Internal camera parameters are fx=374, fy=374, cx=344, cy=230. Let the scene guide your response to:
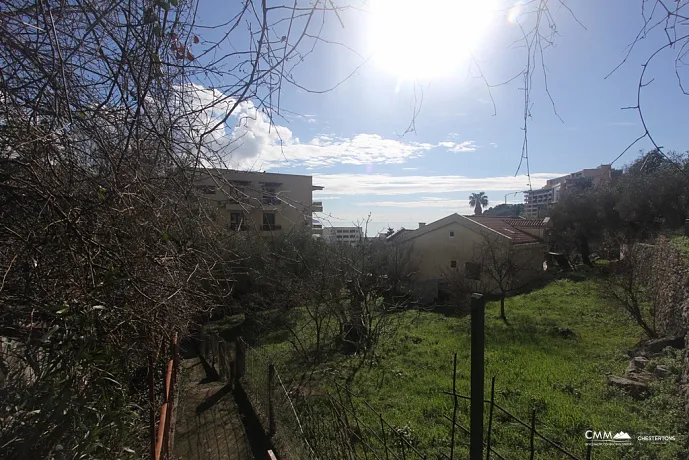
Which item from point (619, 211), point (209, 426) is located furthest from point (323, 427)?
point (619, 211)

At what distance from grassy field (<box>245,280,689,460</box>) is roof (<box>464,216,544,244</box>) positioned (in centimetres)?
614

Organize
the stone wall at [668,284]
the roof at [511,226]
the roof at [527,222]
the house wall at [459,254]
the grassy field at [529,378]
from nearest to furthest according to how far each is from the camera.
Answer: the grassy field at [529,378], the stone wall at [668,284], the house wall at [459,254], the roof at [511,226], the roof at [527,222]

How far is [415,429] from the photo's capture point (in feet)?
16.3

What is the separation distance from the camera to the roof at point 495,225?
18109 millimetres

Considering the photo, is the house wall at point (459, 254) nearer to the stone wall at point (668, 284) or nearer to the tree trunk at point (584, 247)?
the tree trunk at point (584, 247)

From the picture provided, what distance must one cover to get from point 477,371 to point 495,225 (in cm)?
1960

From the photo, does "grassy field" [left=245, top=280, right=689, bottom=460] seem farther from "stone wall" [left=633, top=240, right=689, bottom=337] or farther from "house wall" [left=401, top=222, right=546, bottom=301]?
"house wall" [left=401, top=222, right=546, bottom=301]

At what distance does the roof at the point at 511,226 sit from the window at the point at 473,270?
6.31 feet

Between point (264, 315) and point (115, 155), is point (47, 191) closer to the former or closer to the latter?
point (115, 155)

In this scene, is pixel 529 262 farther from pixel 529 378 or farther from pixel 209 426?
pixel 209 426

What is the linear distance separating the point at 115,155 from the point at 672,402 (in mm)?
6351

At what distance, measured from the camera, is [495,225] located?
19203mm

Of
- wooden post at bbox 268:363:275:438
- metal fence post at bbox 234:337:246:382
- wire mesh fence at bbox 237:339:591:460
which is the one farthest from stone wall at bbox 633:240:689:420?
metal fence post at bbox 234:337:246:382

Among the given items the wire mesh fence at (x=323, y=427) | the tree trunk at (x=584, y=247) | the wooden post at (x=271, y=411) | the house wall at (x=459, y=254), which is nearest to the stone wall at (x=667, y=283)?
the wire mesh fence at (x=323, y=427)
